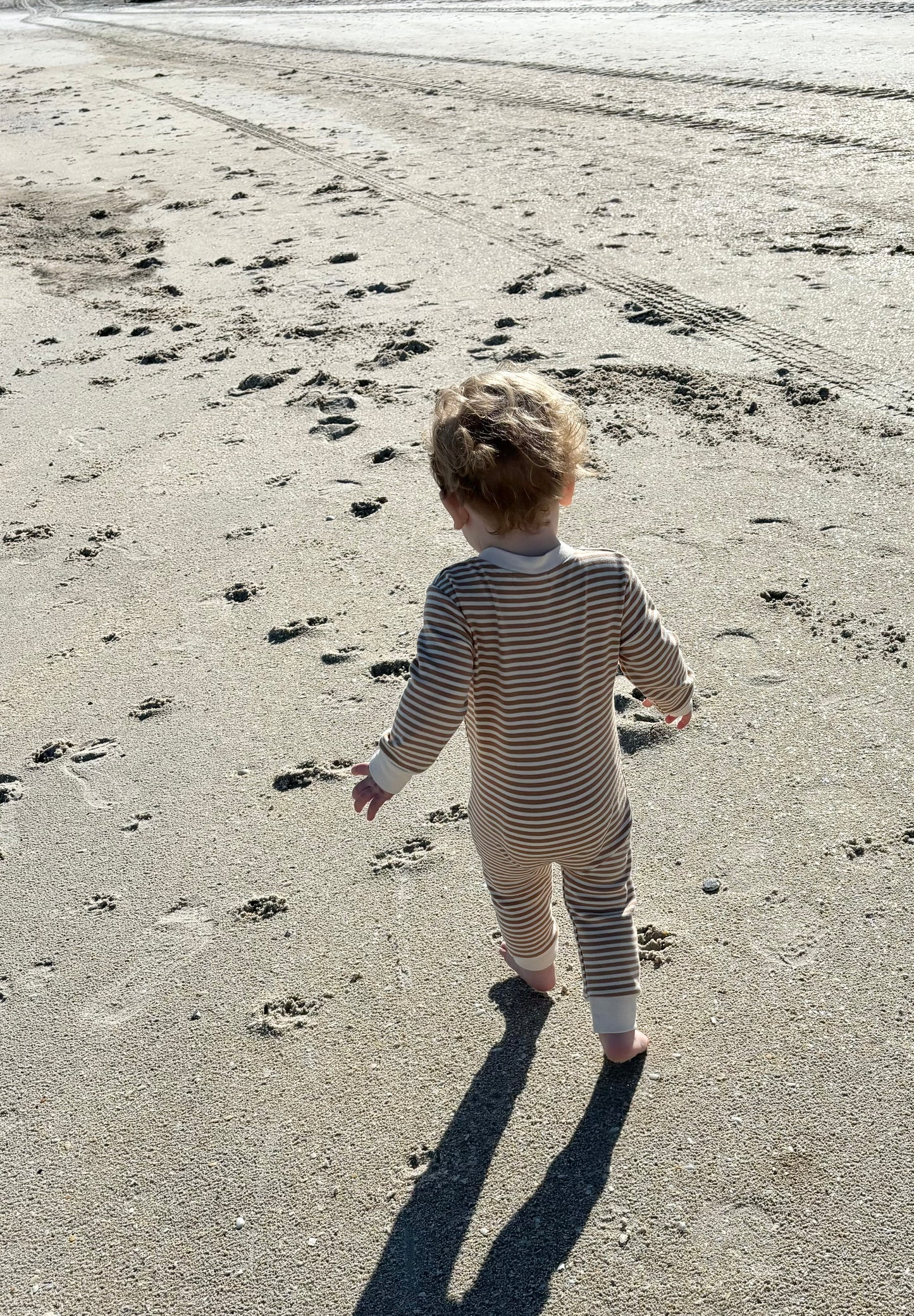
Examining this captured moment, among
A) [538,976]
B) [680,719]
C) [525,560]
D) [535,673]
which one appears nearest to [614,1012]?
[538,976]

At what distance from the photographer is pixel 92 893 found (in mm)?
2871

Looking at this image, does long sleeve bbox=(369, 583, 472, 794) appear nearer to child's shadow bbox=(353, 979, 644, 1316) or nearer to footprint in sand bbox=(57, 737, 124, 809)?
child's shadow bbox=(353, 979, 644, 1316)

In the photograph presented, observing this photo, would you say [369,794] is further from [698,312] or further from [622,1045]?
[698,312]

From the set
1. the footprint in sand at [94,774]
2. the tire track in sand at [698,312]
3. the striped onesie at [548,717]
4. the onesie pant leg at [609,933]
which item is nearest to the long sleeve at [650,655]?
the striped onesie at [548,717]

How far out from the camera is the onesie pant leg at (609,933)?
7.16ft

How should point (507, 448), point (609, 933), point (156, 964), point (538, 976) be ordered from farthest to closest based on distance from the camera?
point (156, 964), point (538, 976), point (609, 933), point (507, 448)

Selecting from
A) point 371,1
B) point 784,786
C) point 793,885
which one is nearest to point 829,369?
point 784,786

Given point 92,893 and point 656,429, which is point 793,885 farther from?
point 656,429

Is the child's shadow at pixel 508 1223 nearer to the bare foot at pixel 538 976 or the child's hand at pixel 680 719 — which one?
the bare foot at pixel 538 976

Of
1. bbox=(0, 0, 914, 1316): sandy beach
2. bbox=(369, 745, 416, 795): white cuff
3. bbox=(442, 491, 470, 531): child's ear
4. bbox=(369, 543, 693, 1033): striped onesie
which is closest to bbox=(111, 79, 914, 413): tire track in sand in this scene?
bbox=(0, 0, 914, 1316): sandy beach

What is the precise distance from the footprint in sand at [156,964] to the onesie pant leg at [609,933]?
915 millimetres

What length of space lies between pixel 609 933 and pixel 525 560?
Result: 690 mm

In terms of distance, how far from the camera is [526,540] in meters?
1.99

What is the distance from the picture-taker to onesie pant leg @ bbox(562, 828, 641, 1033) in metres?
2.18
